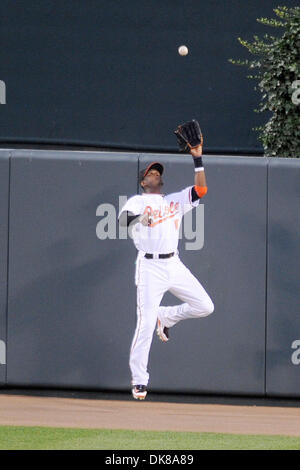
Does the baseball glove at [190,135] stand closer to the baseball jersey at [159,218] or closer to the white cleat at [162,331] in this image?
the baseball jersey at [159,218]

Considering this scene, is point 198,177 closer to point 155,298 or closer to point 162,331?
point 155,298

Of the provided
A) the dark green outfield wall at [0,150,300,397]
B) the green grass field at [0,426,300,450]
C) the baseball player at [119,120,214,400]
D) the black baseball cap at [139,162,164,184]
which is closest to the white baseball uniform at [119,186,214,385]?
the baseball player at [119,120,214,400]

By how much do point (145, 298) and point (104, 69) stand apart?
577 centimetres

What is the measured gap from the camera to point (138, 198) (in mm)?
8328

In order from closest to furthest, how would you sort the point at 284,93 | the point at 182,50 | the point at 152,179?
the point at 152,179
the point at 284,93
the point at 182,50

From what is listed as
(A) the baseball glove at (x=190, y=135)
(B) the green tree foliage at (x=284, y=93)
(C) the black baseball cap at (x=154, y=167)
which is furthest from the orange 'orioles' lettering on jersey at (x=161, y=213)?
(B) the green tree foliage at (x=284, y=93)

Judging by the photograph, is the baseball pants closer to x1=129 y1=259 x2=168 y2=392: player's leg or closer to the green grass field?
x1=129 y1=259 x2=168 y2=392: player's leg

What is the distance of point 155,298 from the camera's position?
27.2 feet

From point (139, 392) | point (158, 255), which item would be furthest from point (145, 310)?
point (139, 392)

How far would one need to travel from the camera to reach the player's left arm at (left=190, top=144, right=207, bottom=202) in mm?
7952

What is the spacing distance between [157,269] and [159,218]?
0.41 metres

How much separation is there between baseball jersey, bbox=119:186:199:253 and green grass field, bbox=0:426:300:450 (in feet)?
6.10

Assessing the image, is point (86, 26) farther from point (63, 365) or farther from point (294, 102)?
point (63, 365)

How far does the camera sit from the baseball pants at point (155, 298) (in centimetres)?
826
